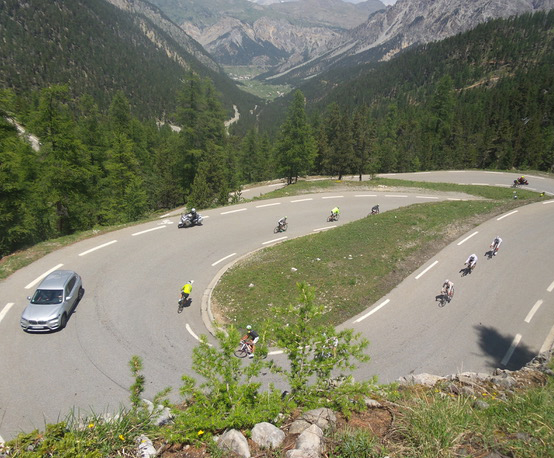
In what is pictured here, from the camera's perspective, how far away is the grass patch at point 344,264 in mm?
15945

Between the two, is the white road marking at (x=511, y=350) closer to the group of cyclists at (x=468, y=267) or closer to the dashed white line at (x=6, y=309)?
the group of cyclists at (x=468, y=267)

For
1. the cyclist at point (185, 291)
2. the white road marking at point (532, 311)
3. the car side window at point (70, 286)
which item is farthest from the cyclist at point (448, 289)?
the car side window at point (70, 286)

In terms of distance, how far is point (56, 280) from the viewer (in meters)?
14.5

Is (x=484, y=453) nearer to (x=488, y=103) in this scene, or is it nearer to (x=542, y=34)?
(x=488, y=103)

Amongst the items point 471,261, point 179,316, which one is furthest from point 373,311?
point 179,316

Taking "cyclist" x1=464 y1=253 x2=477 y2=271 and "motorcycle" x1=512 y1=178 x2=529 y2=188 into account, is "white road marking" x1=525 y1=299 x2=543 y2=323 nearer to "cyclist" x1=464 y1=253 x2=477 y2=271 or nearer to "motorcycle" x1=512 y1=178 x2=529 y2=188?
"cyclist" x1=464 y1=253 x2=477 y2=271

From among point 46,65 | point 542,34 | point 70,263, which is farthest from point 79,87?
point 542,34

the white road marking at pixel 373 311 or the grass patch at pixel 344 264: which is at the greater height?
the grass patch at pixel 344 264

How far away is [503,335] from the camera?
14477 mm

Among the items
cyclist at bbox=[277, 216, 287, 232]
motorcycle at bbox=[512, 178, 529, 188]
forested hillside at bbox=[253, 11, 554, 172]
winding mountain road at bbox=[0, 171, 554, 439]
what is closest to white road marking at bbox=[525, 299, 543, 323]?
winding mountain road at bbox=[0, 171, 554, 439]

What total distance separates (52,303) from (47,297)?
44cm

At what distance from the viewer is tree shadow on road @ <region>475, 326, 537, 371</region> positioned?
12797mm

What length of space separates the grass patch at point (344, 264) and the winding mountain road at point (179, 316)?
0.96 m

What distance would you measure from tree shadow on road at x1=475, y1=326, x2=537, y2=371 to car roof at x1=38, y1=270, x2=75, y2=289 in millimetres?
19275
